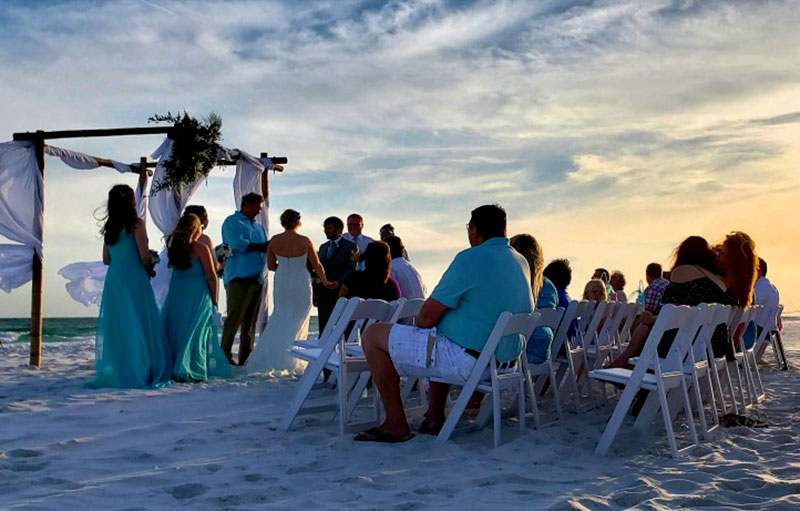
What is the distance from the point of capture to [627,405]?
14.6 ft

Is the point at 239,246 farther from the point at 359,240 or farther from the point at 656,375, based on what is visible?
the point at 656,375

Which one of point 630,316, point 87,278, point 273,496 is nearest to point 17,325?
point 87,278

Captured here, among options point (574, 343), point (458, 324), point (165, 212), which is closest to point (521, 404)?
point (458, 324)

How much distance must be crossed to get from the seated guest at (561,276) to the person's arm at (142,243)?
3553mm

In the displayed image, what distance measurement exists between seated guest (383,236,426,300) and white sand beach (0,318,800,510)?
1889 millimetres

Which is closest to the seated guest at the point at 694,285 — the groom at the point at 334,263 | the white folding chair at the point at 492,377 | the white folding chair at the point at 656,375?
the white folding chair at the point at 656,375

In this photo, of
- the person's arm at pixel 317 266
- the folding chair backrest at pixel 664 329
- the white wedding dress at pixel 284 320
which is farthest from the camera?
the white wedding dress at pixel 284 320

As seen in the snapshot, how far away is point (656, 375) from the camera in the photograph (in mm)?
4473

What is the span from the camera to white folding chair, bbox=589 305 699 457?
4.36m

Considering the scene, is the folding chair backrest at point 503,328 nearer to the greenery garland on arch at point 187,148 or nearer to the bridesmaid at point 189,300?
the bridesmaid at point 189,300

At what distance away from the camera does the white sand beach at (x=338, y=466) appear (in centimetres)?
347

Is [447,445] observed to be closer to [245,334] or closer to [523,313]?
[523,313]

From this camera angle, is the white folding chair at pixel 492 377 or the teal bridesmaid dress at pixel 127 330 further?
the teal bridesmaid dress at pixel 127 330

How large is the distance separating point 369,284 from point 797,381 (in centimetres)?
495
